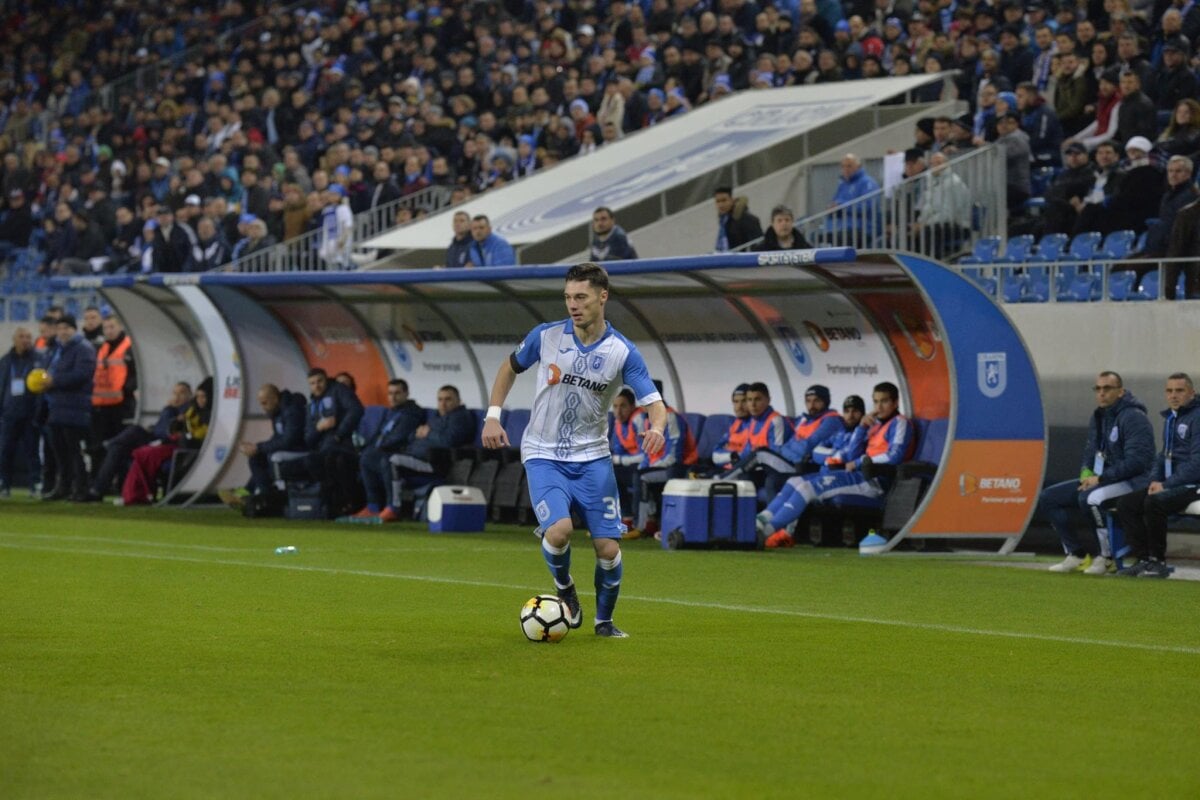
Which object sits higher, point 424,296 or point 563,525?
point 424,296

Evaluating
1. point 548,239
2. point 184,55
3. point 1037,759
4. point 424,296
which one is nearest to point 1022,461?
point 424,296

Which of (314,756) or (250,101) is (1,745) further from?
(250,101)

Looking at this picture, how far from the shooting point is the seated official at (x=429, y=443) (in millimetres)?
20453

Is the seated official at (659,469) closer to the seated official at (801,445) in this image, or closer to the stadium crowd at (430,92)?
the seated official at (801,445)

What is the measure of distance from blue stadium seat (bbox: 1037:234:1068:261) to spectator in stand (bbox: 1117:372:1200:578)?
168 inches

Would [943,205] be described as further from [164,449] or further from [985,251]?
[164,449]

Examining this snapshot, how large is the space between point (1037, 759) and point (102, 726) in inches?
132

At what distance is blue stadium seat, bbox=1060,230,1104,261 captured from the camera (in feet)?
61.0

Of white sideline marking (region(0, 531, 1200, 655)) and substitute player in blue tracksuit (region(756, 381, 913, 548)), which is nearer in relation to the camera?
white sideline marking (region(0, 531, 1200, 655))

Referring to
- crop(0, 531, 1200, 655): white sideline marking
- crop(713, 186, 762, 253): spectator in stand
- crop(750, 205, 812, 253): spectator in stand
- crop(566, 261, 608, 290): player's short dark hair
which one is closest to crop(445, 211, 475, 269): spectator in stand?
crop(713, 186, 762, 253): spectator in stand

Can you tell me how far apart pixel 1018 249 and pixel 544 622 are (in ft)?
35.5

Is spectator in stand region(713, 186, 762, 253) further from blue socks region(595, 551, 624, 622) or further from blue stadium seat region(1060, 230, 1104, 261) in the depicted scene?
blue socks region(595, 551, 624, 622)

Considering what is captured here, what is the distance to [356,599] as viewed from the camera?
1199 centimetres

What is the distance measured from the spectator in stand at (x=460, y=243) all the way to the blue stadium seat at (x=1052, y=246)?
616cm
